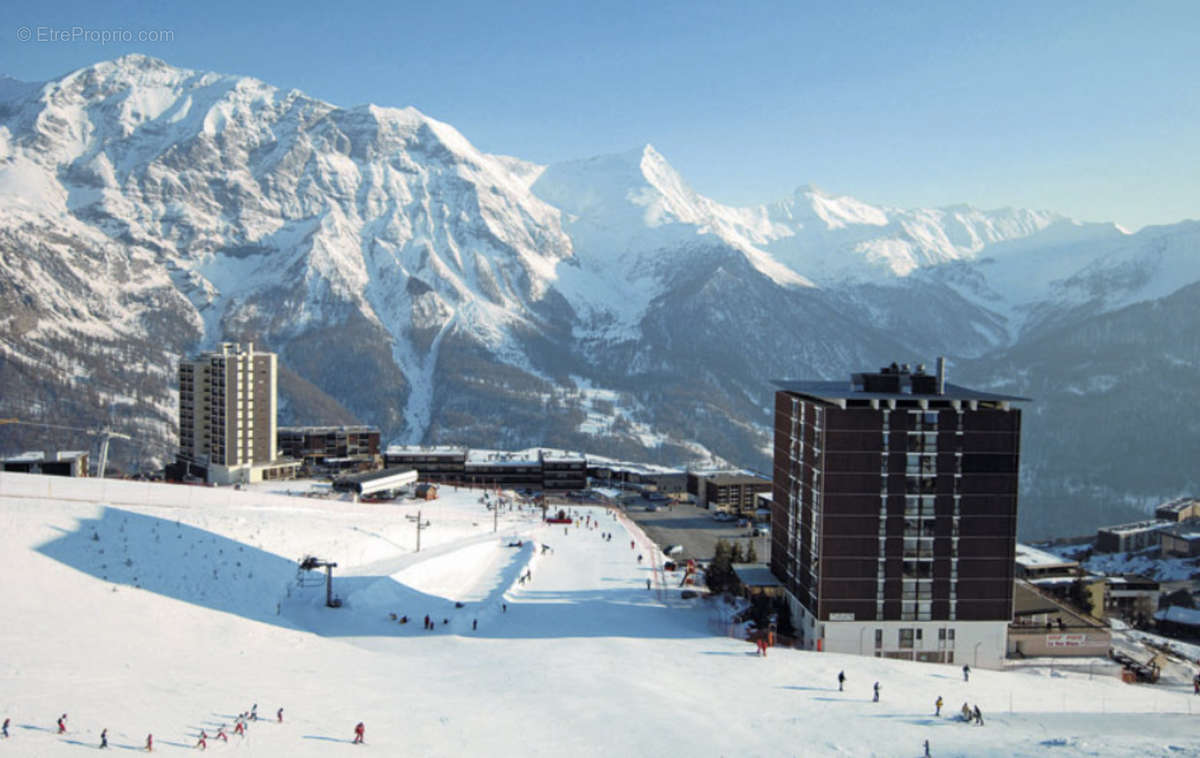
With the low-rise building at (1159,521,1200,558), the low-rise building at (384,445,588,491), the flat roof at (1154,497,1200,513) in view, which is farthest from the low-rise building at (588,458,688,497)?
the flat roof at (1154,497,1200,513)

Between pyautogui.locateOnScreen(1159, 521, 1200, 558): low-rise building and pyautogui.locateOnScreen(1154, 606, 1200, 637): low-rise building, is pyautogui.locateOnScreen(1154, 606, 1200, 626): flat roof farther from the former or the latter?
pyautogui.locateOnScreen(1159, 521, 1200, 558): low-rise building

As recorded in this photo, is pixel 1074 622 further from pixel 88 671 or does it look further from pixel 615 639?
pixel 88 671

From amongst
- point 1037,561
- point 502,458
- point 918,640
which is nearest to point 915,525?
point 918,640

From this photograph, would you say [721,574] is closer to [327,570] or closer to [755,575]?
[755,575]

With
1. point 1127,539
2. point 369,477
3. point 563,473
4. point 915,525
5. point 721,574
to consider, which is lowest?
point 1127,539

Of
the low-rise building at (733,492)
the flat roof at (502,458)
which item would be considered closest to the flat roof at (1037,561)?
the low-rise building at (733,492)

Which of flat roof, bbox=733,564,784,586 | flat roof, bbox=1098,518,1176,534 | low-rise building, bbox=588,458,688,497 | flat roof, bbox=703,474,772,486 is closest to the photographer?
flat roof, bbox=733,564,784,586
